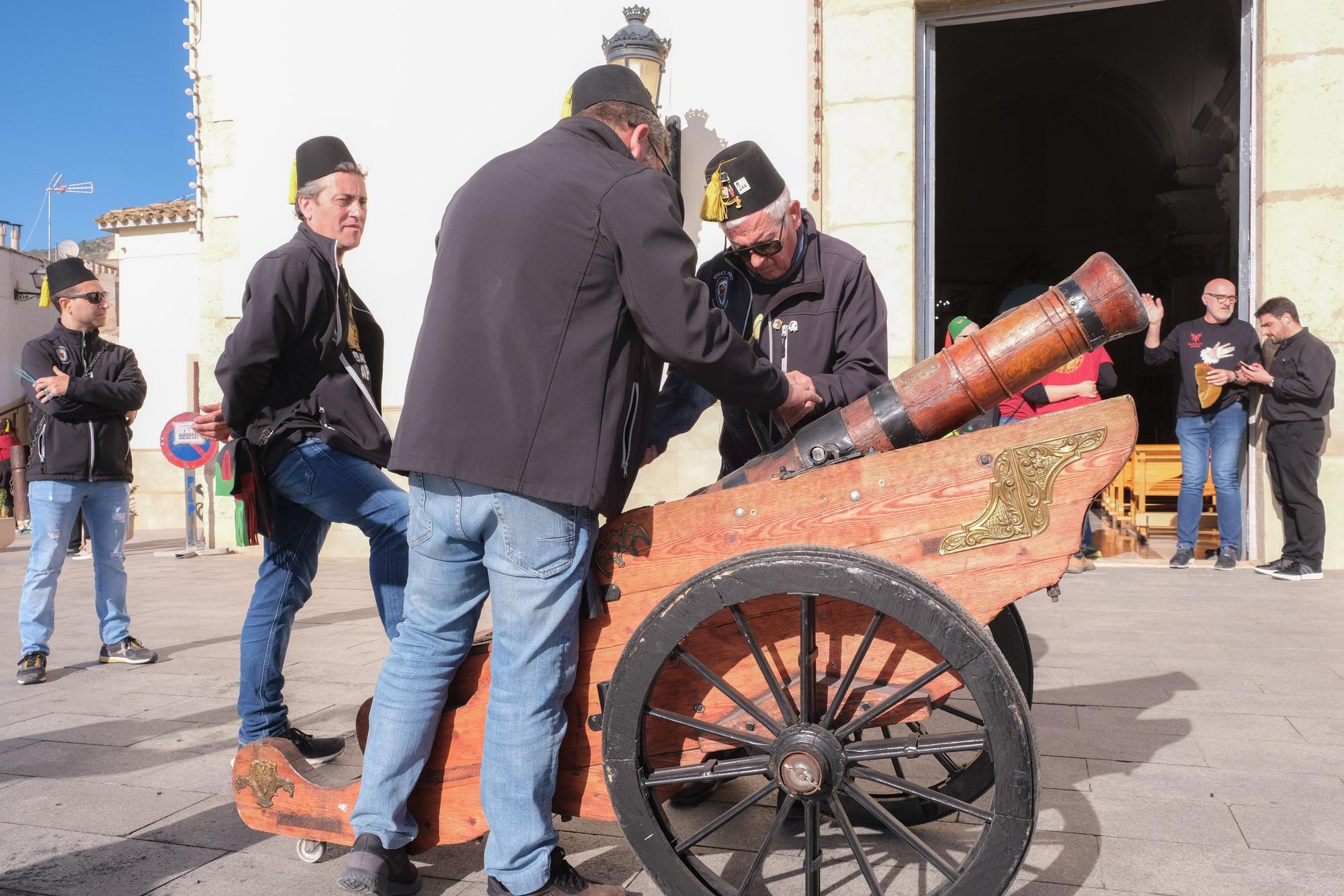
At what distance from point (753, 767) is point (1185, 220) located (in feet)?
50.0

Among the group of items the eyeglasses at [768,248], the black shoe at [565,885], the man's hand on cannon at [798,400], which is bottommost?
the black shoe at [565,885]

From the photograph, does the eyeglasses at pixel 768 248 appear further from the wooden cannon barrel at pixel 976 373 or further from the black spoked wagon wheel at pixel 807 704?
the black spoked wagon wheel at pixel 807 704

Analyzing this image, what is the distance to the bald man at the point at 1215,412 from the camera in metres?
6.98

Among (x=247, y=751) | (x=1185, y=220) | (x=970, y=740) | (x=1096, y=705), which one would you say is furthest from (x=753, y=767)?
(x=1185, y=220)

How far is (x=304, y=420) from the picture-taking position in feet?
9.87

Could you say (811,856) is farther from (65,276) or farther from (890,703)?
(65,276)

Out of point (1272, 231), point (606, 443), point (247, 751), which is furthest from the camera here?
point (1272, 231)

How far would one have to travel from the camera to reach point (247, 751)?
2447 mm

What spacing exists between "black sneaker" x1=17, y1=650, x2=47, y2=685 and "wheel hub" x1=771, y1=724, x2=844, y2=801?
3.89 meters

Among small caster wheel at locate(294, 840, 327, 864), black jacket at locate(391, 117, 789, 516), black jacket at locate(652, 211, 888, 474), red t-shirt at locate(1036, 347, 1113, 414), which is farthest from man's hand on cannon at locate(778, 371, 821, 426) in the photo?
red t-shirt at locate(1036, 347, 1113, 414)

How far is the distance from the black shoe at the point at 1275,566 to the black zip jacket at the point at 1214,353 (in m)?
1.08

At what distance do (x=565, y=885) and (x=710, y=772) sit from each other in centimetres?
43

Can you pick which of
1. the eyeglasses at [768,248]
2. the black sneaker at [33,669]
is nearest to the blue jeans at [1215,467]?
the eyeglasses at [768,248]

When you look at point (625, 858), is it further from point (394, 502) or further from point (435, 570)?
point (394, 502)
